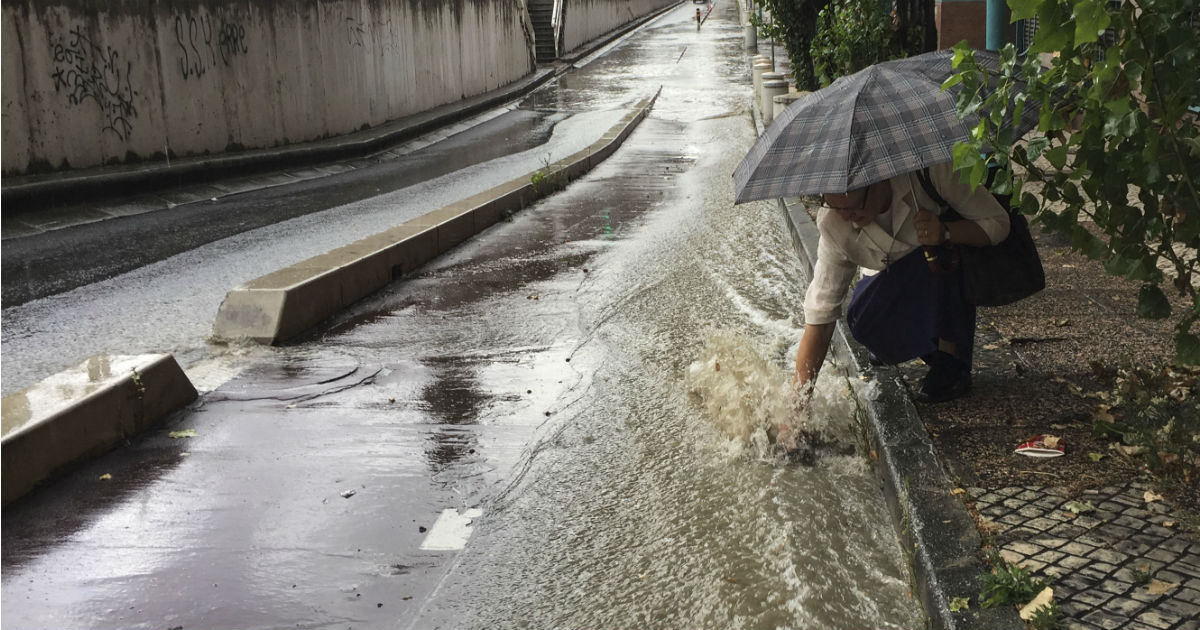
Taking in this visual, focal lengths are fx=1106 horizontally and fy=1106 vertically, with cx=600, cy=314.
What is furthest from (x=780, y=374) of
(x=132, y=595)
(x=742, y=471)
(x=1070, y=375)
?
(x=132, y=595)

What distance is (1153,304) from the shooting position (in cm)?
348

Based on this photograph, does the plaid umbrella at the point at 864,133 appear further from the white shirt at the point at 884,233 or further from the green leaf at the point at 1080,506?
the green leaf at the point at 1080,506

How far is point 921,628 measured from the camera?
331 cm

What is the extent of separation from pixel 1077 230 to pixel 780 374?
2.05 metres

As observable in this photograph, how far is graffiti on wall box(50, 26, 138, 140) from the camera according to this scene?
1312 centimetres

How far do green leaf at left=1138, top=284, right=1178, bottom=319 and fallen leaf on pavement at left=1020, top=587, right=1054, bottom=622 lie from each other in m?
1.02

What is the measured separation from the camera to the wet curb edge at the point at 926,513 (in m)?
3.12

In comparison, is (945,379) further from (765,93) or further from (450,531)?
(765,93)

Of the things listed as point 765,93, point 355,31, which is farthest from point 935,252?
point 355,31

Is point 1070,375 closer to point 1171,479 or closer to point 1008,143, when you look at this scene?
point 1171,479

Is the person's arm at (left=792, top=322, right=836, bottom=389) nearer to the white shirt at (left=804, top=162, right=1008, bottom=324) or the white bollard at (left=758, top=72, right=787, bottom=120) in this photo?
the white shirt at (left=804, top=162, right=1008, bottom=324)

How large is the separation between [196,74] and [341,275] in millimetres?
9253

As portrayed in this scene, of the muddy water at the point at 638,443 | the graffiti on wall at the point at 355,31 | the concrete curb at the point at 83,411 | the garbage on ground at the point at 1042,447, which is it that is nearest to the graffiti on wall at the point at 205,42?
the graffiti on wall at the point at 355,31

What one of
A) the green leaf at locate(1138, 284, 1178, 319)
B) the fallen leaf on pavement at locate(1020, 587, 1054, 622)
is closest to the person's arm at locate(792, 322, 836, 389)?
the green leaf at locate(1138, 284, 1178, 319)
